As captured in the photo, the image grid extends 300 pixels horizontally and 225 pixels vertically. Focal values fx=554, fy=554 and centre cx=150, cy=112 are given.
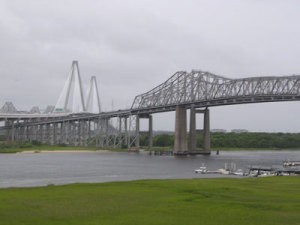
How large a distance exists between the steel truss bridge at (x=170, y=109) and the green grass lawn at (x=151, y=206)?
76.4 m

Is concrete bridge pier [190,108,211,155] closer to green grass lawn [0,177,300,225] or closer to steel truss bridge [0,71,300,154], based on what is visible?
steel truss bridge [0,71,300,154]

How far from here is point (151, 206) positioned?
23.0m

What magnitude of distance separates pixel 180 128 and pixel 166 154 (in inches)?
351

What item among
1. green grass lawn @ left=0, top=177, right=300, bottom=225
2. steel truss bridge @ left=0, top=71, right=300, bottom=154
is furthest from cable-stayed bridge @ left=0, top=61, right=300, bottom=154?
green grass lawn @ left=0, top=177, right=300, bottom=225

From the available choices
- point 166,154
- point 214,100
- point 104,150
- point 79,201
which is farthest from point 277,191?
point 104,150

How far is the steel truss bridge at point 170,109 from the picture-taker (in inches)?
4406

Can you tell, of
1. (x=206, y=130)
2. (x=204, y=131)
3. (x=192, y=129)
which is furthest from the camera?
(x=204, y=131)

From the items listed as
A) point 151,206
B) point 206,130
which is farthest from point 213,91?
point 151,206

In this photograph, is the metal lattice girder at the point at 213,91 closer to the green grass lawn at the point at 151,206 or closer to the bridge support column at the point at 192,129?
the bridge support column at the point at 192,129

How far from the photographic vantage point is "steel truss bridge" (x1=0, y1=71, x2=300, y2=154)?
367 feet

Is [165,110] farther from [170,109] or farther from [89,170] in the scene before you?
[89,170]

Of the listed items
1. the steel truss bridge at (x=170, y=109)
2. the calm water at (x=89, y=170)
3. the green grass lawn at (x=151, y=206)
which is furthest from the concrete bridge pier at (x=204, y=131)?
the green grass lawn at (x=151, y=206)

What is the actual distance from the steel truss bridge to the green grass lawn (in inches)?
3009

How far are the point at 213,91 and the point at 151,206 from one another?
105886 mm
